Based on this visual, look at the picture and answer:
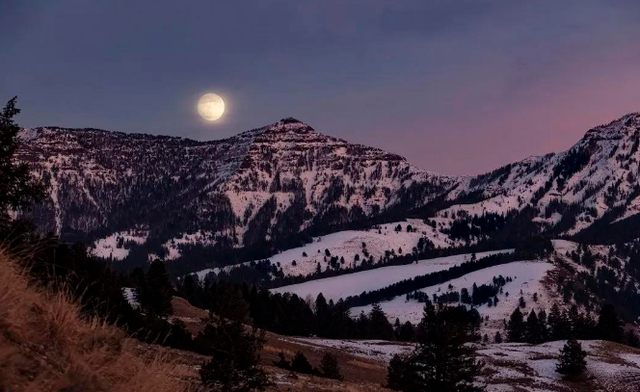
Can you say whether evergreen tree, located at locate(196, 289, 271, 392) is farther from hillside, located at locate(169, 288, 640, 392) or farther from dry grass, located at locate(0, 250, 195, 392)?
hillside, located at locate(169, 288, 640, 392)

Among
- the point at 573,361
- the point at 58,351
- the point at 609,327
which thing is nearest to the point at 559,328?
the point at 609,327

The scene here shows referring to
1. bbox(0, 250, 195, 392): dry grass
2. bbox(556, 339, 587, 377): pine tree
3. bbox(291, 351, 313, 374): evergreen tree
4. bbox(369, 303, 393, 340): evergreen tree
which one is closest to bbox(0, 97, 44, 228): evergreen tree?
bbox(0, 250, 195, 392): dry grass

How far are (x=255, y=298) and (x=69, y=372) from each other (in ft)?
374

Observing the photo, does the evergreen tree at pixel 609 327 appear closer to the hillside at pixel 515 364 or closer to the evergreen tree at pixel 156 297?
the hillside at pixel 515 364

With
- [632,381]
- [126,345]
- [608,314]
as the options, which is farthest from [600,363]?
[126,345]

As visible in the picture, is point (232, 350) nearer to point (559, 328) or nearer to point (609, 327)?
point (609, 327)

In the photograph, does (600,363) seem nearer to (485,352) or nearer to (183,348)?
(485,352)

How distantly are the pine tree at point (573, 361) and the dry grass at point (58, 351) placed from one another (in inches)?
3010

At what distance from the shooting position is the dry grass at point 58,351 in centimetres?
448

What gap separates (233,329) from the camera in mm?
19578

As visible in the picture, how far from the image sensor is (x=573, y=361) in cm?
7362

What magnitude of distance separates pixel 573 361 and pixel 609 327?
58.2m

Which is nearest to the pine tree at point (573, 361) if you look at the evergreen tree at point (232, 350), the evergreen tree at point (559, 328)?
the evergreen tree at point (559, 328)

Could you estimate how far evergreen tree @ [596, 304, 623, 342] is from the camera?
12181cm
